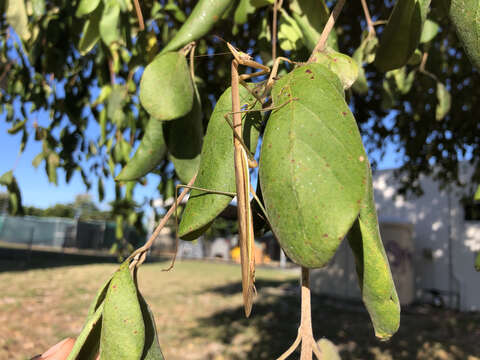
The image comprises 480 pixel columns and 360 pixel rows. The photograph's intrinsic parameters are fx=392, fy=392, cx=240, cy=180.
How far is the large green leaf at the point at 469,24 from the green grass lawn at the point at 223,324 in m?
3.91

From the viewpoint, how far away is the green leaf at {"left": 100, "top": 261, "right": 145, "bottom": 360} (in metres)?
0.41

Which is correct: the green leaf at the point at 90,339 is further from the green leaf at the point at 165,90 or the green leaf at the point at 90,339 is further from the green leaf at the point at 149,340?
the green leaf at the point at 165,90

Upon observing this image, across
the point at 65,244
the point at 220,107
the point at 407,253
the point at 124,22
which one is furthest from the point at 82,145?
the point at 65,244

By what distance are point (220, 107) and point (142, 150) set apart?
25 cm

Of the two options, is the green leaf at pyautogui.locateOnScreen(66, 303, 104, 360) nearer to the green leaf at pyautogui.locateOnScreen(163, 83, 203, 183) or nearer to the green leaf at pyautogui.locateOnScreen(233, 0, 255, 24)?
the green leaf at pyautogui.locateOnScreen(163, 83, 203, 183)

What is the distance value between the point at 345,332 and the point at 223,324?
1618 millimetres

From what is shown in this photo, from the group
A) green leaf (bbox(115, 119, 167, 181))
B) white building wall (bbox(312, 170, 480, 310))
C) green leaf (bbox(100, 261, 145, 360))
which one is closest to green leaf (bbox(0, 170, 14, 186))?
green leaf (bbox(115, 119, 167, 181))

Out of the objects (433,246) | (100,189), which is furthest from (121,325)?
(433,246)

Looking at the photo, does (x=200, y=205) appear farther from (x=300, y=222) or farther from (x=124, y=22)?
(x=124, y=22)

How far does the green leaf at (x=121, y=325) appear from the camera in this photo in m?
0.41

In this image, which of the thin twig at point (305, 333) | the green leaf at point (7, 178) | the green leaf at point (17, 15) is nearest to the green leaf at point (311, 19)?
the thin twig at point (305, 333)

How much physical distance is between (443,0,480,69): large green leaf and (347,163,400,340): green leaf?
0.22m

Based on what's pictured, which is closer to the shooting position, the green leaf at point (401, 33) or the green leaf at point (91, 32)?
the green leaf at point (401, 33)

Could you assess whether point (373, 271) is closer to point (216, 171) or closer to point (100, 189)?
point (216, 171)
